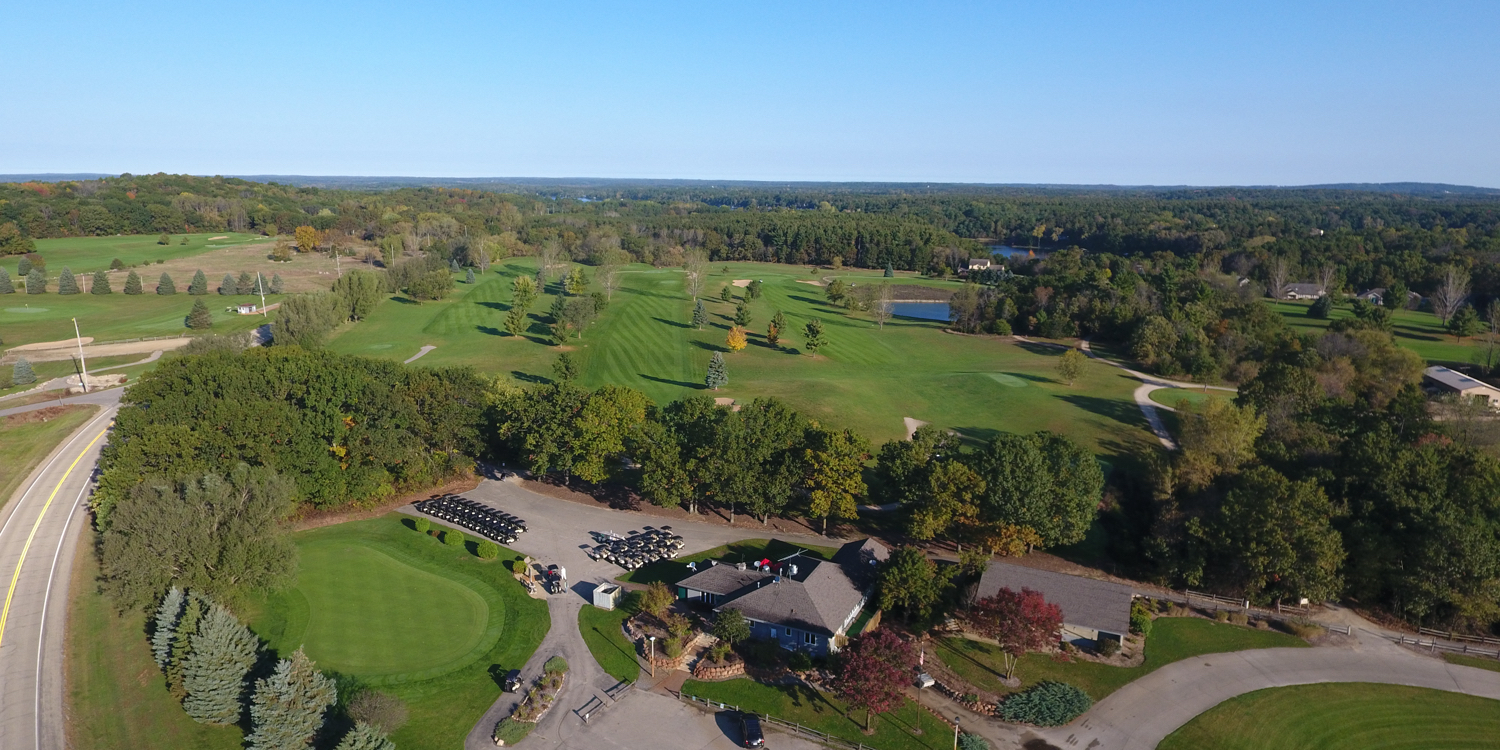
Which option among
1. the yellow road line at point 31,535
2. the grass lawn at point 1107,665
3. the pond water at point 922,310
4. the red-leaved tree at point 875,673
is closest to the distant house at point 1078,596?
the grass lawn at point 1107,665

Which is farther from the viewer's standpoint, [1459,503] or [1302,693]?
[1459,503]

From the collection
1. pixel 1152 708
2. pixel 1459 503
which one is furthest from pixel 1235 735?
pixel 1459 503

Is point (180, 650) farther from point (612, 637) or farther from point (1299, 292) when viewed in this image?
point (1299, 292)

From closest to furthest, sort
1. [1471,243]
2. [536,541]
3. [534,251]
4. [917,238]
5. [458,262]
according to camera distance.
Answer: [536,541]
[1471,243]
[458,262]
[534,251]
[917,238]

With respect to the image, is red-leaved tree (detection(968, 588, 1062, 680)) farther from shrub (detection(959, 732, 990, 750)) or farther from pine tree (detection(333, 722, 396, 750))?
pine tree (detection(333, 722, 396, 750))

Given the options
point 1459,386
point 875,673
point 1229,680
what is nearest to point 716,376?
point 875,673

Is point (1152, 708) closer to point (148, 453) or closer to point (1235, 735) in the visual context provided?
point (1235, 735)

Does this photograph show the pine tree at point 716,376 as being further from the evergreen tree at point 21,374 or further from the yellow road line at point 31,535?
the evergreen tree at point 21,374

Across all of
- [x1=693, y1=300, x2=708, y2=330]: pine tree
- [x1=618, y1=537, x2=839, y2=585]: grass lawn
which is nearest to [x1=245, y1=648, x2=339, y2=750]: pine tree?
[x1=618, y1=537, x2=839, y2=585]: grass lawn
